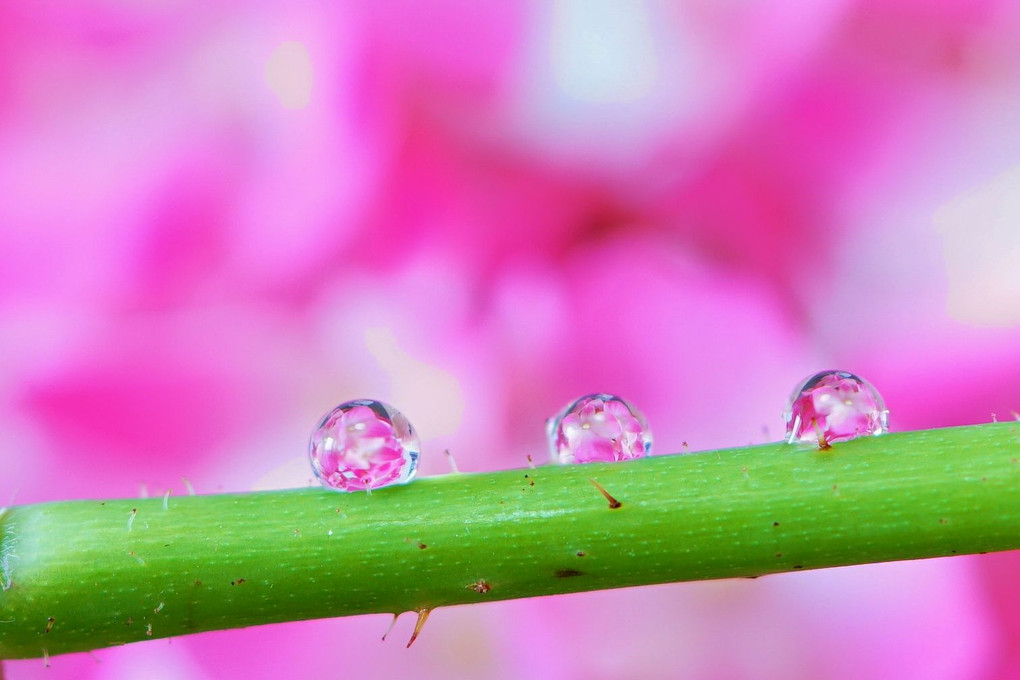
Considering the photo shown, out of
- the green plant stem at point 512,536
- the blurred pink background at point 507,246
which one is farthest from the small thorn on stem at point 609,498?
the blurred pink background at point 507,246

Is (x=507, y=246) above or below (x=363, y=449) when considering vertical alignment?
above

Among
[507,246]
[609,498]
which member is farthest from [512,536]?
[507,246]

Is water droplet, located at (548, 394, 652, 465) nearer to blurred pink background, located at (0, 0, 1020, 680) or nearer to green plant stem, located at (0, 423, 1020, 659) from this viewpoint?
green plant stem, located at (0, 423, 1020, 659)

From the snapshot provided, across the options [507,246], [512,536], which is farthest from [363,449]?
[507,246]

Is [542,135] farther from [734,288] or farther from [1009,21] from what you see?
[1009,21]

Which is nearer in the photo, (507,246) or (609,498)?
(609,498)

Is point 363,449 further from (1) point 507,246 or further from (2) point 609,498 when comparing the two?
(1) point 507,246
